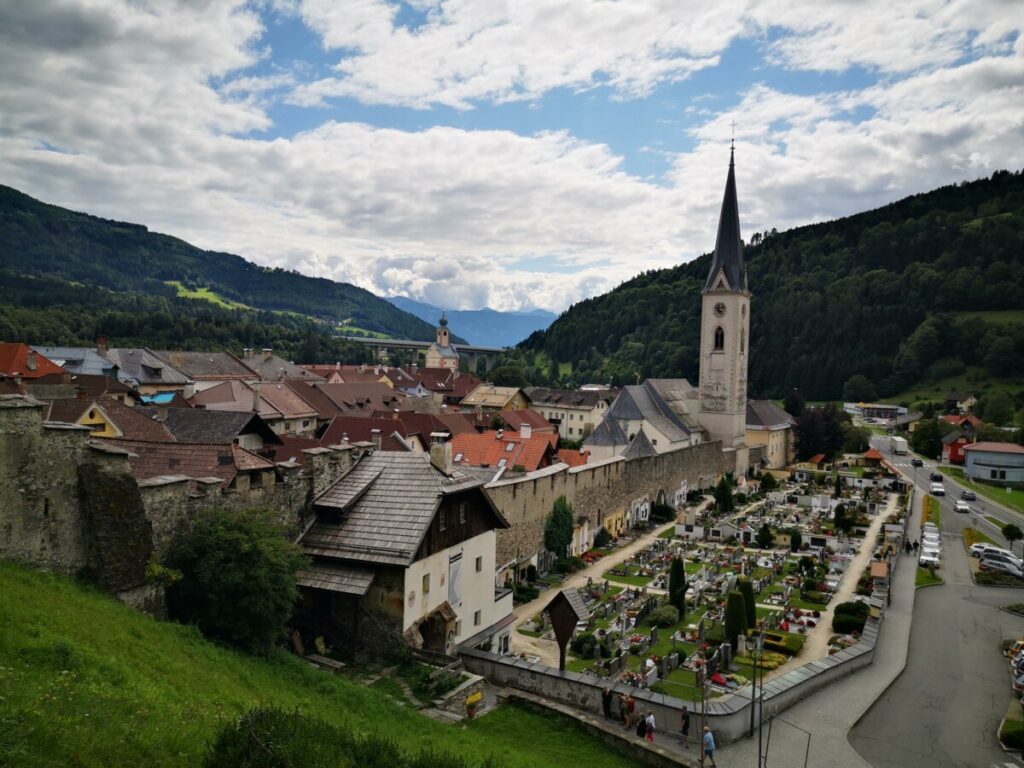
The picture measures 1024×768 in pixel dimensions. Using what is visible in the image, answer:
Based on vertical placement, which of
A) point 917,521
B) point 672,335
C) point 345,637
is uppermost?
point 672,335

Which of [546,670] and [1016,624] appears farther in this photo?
[1016,624]

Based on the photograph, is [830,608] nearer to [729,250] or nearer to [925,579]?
[925,579]

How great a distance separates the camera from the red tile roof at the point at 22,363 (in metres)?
53.0

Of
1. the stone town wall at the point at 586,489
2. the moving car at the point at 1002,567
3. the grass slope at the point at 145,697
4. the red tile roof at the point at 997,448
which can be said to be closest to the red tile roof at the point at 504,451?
the stone town wall at the point at 586,489

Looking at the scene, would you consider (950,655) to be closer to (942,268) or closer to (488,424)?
(488,424)

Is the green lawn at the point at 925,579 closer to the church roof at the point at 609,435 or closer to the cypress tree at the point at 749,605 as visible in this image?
the cypress tree at the point at 749,605

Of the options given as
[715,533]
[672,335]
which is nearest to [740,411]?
[715,533]

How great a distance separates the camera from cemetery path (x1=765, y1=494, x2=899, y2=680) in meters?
22.4

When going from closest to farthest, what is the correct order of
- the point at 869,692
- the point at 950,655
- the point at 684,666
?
the point at 869,692
the point at 684,666
the point at 950,655

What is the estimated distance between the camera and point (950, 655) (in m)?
23.5

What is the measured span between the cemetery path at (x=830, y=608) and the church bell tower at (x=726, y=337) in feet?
73.7

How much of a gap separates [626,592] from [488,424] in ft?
122

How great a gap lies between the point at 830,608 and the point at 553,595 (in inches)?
440

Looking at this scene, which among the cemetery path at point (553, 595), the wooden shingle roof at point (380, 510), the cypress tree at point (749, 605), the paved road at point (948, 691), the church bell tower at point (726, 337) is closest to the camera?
the wooden shingle roof at point (380, 510)
